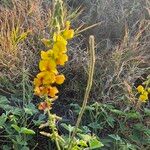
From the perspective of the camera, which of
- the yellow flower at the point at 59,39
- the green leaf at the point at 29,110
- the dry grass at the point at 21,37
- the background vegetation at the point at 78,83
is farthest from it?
the dry grass at the point at 21,37

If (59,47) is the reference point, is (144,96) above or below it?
above

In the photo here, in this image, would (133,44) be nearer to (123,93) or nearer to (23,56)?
(123,93)

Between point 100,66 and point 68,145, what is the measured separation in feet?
2.95

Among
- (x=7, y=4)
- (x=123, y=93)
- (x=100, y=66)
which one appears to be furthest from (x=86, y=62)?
(x=7, y=4)

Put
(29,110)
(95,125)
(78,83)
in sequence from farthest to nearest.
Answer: (78,83) < (95,125) < (29,110)

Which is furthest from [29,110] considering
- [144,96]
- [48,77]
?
[144,96]

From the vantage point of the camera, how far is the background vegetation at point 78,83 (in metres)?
1.86

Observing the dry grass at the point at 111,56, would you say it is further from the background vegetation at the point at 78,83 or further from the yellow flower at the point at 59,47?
the yellow flower at the point at 59,47

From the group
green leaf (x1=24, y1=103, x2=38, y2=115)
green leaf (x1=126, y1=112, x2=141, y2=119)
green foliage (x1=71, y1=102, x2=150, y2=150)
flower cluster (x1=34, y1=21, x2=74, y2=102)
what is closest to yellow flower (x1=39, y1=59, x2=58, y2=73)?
flower cluster (x1=34, y1=21, x2=74, y2=102)

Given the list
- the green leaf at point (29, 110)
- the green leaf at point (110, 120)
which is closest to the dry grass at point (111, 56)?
the green leaf at point (110, 120)

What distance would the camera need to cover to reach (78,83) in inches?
85.5

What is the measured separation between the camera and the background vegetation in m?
1.86

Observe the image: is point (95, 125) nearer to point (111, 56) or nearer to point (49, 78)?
point (111, 56)

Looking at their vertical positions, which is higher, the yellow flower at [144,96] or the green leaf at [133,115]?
the yellow flower at [144,96]
